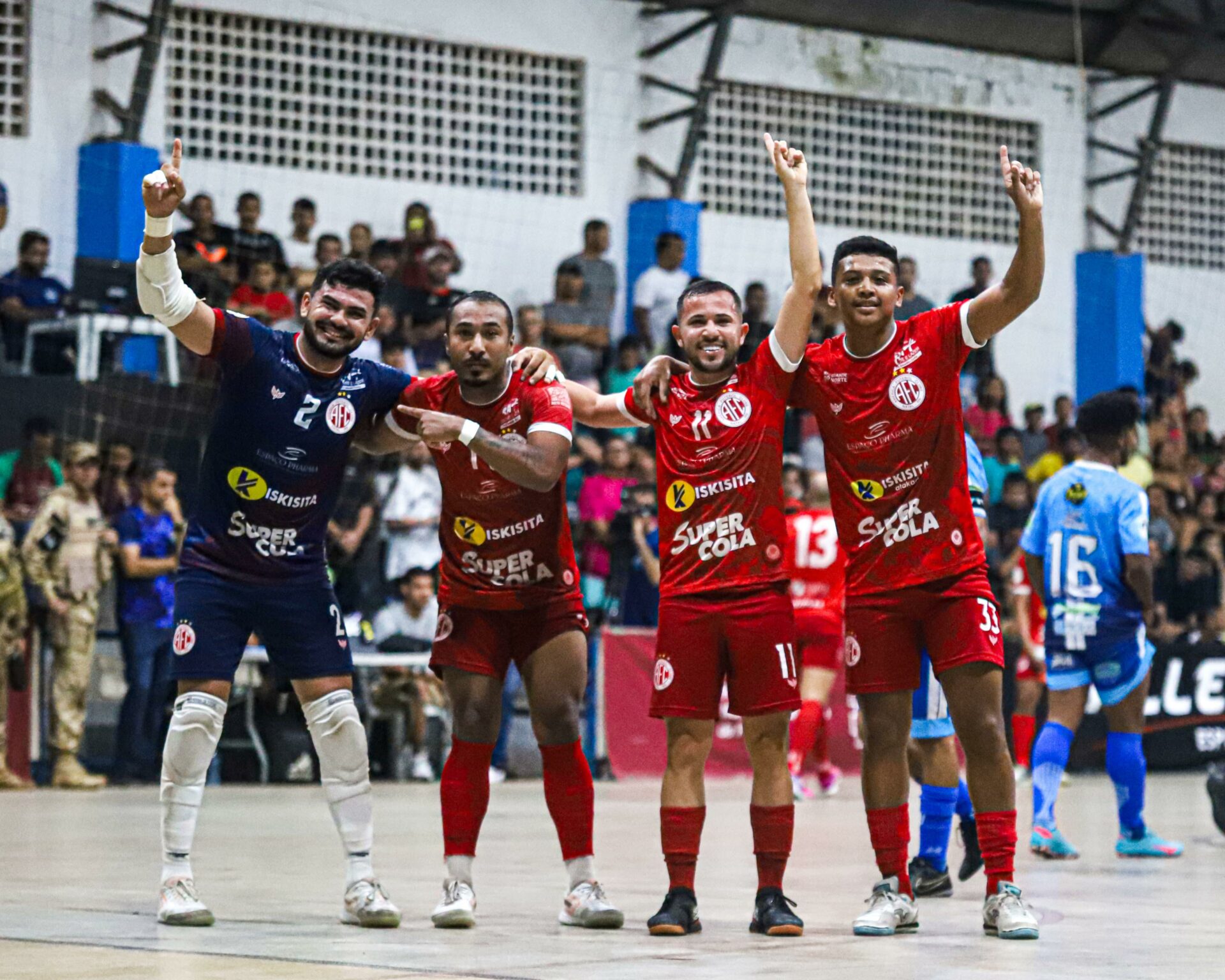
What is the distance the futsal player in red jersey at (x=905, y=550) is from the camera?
22.4 ft

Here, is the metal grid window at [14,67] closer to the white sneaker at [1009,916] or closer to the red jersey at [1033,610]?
the red jersey at [1033,610]

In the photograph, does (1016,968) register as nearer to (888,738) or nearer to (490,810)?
(888,738)

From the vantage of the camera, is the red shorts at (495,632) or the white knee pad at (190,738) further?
the red shorts at (495,632)

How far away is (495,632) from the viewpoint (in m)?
7.22

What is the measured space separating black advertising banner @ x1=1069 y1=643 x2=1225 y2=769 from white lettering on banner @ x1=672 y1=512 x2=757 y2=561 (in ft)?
38.6

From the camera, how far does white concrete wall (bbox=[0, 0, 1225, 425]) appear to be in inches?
760

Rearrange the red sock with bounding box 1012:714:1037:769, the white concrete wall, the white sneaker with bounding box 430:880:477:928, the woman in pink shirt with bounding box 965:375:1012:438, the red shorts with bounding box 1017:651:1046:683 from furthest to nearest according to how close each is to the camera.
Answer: the woman in pink shirt with bounding box 965:375:1012:438 < the white concrete wall < the red shorts with bounding box 1017:651:1046:683 < the red sock with bounding box 1012:714:1037:769 < the white sneaker with bounding box 430:880:477:928

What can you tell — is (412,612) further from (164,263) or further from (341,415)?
(164,263)

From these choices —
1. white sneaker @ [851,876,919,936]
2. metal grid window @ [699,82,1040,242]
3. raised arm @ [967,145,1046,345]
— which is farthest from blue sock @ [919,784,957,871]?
metal grid window @ [699,82,1040,242]

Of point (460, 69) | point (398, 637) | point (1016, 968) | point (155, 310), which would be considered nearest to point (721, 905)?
point (1016, 968)

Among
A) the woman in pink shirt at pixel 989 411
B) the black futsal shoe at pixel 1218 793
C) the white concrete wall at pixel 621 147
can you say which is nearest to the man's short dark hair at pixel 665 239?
the white concrete wall at pixel 621 147

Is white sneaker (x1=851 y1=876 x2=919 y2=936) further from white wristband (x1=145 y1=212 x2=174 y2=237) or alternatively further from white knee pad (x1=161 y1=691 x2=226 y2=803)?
white wristband (x1=145 y1=212 x2=174 y2=237)

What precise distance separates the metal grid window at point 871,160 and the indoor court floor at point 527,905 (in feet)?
40.8

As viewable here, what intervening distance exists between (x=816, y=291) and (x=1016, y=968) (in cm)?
237
